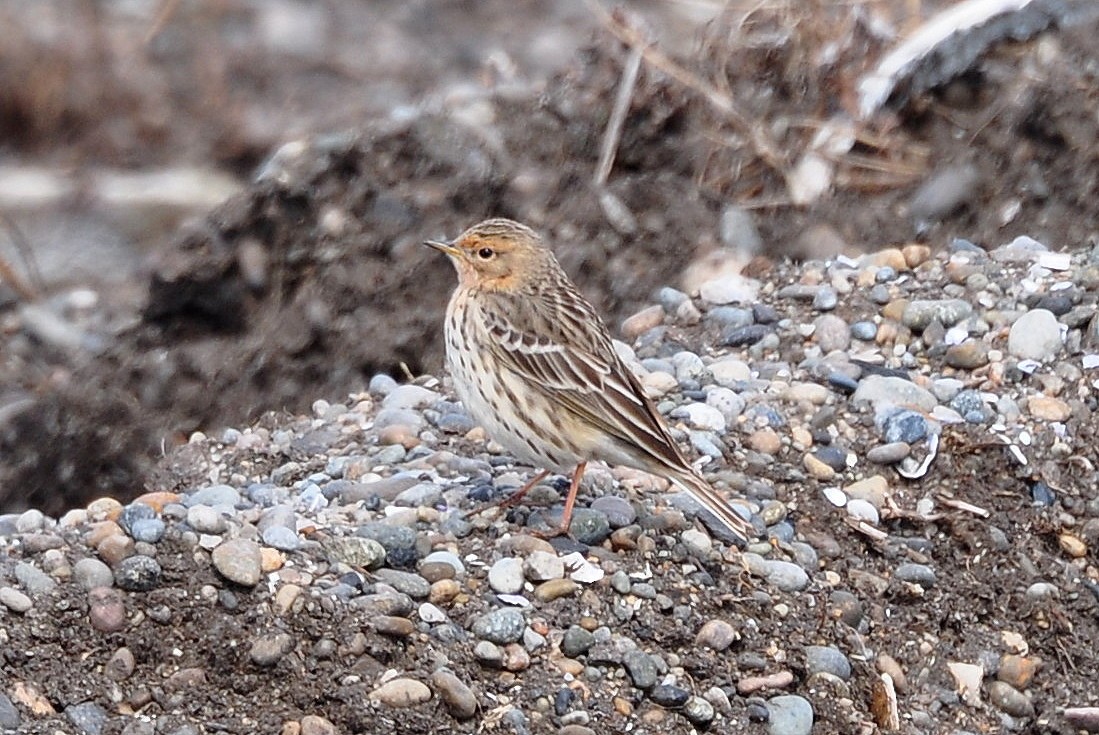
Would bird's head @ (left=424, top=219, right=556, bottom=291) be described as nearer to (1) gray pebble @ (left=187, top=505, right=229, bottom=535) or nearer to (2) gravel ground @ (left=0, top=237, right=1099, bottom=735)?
(2) gravel ground @ (left=0, top=237, right=1099, bottom=735)

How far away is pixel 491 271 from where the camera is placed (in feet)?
22.4

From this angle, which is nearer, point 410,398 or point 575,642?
point 575,642

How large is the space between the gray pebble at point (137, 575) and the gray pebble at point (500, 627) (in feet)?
3.08

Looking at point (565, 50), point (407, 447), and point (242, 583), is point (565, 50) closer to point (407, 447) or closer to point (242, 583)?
point (407, 447)

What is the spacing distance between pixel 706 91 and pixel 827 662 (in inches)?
153

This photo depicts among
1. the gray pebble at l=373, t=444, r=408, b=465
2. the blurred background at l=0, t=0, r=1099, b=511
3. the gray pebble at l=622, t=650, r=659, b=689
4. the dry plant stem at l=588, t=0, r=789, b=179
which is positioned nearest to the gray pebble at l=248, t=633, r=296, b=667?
the gray pebble at l=622, t=650, r=659, b=689

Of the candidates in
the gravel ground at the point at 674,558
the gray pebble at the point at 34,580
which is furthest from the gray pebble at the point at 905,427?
the gray pebble at the point at 34,580

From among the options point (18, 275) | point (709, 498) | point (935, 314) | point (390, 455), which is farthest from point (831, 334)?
point (18, 275)

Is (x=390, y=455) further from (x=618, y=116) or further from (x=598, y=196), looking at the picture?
(x=618, y=116)

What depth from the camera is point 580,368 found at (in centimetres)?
643

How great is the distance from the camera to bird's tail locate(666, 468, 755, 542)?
598 centimetres

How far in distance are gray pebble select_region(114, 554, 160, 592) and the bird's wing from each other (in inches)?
60.9

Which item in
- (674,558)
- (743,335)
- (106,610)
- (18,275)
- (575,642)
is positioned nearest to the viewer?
(106,610)

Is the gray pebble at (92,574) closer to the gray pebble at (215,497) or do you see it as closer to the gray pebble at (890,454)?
the gray pebble at (215,497)
